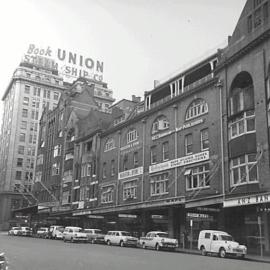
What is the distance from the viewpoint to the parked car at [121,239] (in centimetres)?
3694

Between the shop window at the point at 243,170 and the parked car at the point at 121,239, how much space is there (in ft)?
37.1

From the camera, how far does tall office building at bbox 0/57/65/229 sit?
10284 centimetres

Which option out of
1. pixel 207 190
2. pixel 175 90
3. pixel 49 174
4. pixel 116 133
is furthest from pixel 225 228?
pixel 49 174

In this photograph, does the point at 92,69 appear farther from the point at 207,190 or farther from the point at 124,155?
the point at 207,190

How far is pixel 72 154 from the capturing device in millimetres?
62125

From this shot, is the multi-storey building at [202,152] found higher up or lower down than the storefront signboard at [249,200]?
higher up

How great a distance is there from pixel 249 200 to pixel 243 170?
4.24m

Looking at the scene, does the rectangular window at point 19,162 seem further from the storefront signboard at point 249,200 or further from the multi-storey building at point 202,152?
the storefront signboard at point 249,200

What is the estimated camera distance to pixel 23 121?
11062 cm

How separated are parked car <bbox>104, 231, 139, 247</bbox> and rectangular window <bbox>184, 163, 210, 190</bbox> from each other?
685 centimetres

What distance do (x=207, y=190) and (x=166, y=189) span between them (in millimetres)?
6119

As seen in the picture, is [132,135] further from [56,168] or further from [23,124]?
[23,124]

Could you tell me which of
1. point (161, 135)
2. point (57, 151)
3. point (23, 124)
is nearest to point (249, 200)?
point (161, 135)

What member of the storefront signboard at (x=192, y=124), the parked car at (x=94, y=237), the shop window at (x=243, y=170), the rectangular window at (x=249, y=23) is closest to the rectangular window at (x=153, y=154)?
the storefront signboard at (x=192, y=124)
